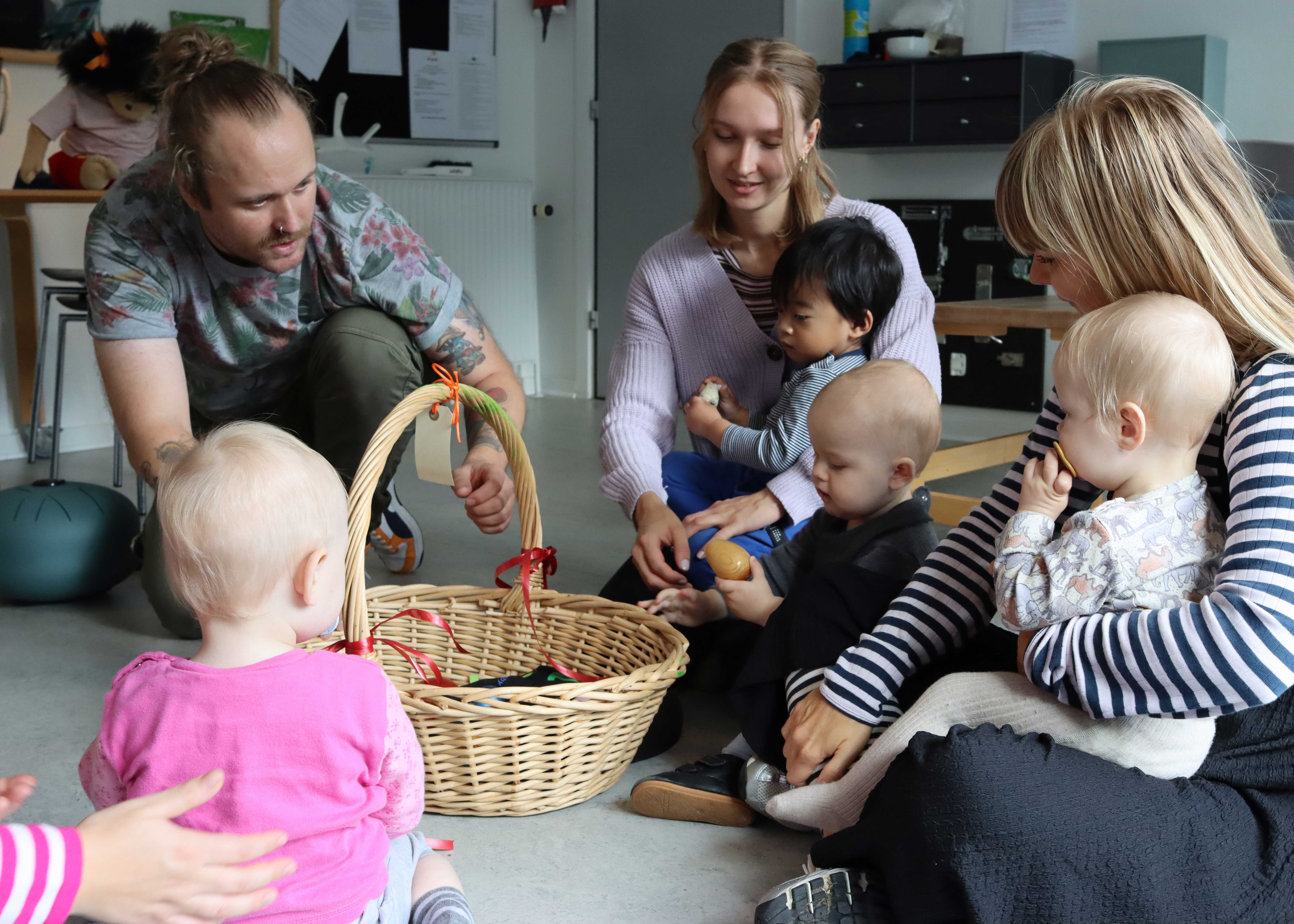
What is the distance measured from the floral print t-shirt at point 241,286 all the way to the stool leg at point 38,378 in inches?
56.9

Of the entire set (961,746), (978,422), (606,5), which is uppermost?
(606,5)

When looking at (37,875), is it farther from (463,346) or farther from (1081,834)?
(463,346)

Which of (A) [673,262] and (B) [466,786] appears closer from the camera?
(B) [466,786]

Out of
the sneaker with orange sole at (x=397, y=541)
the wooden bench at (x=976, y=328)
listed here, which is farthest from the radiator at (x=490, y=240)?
the wooden bench at (x=976, y=328)

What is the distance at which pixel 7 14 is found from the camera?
3.57 m

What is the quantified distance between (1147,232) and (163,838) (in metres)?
0.96

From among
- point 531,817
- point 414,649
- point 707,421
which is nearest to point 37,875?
point 531,817

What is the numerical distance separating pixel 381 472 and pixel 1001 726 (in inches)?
32.3

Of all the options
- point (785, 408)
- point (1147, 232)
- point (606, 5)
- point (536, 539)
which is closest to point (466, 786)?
point (536, 539)

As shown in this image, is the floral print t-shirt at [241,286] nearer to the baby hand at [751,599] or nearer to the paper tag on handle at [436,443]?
the paper tag on handle at [436,443]

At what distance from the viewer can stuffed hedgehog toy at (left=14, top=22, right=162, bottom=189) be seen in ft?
11.0

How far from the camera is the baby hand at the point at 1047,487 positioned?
42.0 inches

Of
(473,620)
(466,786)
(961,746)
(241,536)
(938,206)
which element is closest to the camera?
(241,536)

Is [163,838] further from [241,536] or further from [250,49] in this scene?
[250,49]
